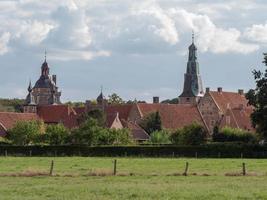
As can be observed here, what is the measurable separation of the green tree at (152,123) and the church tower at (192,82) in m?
41.5

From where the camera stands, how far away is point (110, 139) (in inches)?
3649

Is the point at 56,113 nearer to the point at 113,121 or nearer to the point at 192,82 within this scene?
the point at 113,121

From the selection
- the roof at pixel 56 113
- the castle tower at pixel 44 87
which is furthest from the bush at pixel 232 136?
the castle tower at pixel 44 87

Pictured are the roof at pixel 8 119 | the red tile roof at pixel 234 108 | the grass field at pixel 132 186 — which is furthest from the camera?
the red tile roof at pixel 234 108

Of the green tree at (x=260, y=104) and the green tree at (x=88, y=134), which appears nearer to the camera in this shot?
the green tree at (x=260, y=104)

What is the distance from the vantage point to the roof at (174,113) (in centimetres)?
13288

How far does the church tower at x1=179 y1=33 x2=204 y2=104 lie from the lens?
552ft

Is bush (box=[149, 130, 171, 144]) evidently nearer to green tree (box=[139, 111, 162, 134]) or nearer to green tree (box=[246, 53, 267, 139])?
green tree (box=[139, 111, 162, 134])

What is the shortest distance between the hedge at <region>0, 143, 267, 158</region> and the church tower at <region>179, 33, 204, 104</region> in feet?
286

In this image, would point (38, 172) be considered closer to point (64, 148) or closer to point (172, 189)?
point (172, 189)

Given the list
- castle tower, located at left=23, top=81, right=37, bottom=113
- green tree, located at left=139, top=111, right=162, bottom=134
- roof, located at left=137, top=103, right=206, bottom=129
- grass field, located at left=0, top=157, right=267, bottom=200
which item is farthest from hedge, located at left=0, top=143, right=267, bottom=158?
castle tower, located at left=23, top=81, right=37, bottom=113

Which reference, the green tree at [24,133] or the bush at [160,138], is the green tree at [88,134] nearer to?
the green tree at [24,133]

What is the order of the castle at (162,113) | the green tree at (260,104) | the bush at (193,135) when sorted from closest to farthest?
the green tree at (260,104), the bush at (193,135), the castle at (162,113)

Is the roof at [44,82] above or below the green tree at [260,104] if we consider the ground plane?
above
